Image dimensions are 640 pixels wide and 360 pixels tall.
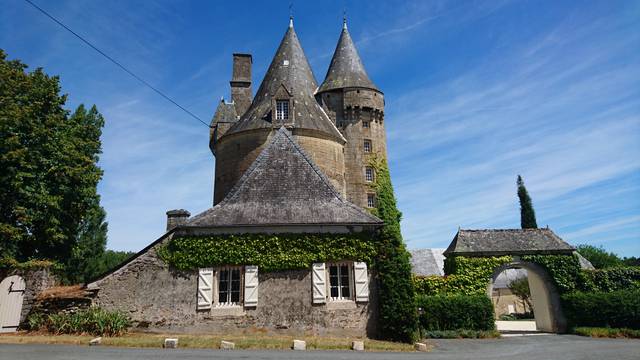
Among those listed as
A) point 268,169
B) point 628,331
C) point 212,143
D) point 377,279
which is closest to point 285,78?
point 212,143

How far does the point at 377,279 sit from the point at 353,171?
14.6 metres

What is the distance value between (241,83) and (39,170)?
1400 cm

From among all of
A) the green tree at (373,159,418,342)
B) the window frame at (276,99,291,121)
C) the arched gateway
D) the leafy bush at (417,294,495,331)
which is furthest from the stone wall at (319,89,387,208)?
the green tree at (373,159,418,342)

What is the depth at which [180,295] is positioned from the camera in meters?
12.5

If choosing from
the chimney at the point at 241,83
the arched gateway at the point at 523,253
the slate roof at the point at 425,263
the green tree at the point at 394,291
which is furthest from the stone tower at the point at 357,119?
the green tree at the point at 394,291

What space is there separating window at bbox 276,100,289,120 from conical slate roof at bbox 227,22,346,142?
31cm

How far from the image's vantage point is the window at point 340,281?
12898 millimetres

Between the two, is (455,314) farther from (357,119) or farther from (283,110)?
(357,119)

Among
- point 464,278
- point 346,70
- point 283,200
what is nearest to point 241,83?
point 346,70

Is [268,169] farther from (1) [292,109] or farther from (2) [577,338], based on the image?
(2) [577,338]

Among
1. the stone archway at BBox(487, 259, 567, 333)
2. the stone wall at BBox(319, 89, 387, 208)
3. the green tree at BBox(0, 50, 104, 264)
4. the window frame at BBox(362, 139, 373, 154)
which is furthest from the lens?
the window frame at BBox(362, 139, 373, 154)

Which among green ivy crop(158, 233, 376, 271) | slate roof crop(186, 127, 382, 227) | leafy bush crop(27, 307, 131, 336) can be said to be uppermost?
slate roof crop(186, 127, 382, 227)

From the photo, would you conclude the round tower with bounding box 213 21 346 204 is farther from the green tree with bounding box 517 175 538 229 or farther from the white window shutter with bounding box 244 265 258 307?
the green tree with bounding box 517 175 538 229

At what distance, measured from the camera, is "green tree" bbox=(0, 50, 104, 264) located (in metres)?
18.0
